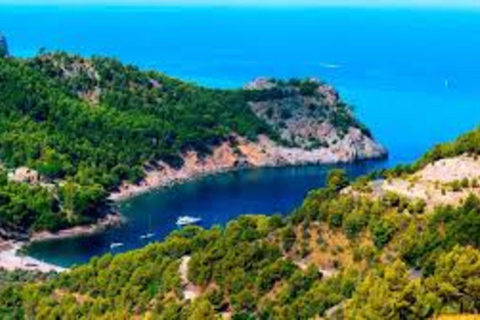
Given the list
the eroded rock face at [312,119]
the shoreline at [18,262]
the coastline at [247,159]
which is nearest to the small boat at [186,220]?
the coastline at [247,159]

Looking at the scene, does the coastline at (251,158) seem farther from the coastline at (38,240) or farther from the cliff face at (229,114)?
the coastline at (38,240)

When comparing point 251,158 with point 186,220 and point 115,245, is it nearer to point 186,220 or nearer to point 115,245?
point 186,220

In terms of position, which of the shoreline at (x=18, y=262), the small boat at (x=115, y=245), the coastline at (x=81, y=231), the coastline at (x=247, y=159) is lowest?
the shoreline at (x=18, y=262)

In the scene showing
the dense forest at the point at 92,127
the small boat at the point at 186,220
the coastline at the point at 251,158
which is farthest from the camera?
the coastline at the point at 251,158

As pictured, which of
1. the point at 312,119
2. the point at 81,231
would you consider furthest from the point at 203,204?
the point at 312,119

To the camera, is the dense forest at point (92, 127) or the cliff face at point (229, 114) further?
the cliff face at point (229, 114)

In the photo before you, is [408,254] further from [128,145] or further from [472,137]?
[128,145]

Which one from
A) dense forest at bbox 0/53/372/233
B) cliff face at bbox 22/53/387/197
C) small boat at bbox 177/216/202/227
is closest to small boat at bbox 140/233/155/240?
small boat at bbox 177/216/202/227
